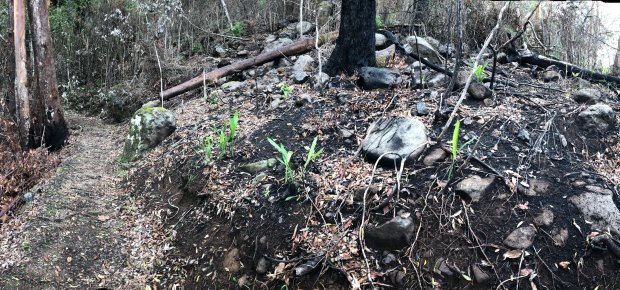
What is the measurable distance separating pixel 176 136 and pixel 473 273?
4.11 meters

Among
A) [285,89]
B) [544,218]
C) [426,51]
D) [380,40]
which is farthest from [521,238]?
[380,40]

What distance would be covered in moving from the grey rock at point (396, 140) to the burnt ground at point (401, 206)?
112mm

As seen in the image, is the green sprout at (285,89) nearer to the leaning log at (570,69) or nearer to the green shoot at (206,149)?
the green shoot at (206,149)

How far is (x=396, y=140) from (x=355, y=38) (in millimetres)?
2129

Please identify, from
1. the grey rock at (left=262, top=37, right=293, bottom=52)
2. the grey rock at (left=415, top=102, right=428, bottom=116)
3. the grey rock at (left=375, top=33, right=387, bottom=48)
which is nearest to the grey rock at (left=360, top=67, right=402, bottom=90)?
the grey rock at (left=415, top=102, right=428, bottom=116)

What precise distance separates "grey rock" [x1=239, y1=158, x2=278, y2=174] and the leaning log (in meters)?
3.38

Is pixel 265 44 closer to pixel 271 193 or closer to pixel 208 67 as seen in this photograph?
pixel 208 67

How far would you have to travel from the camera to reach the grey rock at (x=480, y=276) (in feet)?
9.17

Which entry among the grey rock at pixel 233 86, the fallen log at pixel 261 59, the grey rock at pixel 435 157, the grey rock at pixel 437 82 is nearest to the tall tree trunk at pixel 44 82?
the fallen log at pixel 261 59

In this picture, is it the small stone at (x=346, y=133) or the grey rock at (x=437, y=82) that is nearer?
the small stone at (x=346, y=133)

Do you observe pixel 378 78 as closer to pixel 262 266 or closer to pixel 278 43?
pixel 262 266

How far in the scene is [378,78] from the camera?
16.6 ft

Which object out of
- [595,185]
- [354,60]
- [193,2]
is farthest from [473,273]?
[193,2]

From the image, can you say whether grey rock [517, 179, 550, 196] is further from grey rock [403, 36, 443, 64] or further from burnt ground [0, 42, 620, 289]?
grey rock [403, 36, 443, 64]
